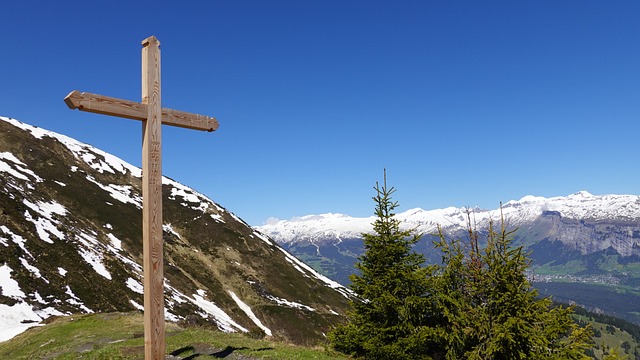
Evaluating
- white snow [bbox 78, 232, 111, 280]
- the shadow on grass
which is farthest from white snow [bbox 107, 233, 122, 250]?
the shadow on grass

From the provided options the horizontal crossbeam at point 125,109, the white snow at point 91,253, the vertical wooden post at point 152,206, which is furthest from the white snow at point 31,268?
the vertical wooden post at point 152,206

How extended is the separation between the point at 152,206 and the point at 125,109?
8.20 feet

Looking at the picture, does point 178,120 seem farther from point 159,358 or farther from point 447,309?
point 447,309

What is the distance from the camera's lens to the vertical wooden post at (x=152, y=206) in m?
10.8

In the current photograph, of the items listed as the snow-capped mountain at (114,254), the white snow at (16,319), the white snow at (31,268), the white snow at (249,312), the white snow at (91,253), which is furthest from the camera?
the white snow at (249,312)

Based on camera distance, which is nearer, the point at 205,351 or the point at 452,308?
the point at 205,351

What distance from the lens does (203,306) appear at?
7412 cm

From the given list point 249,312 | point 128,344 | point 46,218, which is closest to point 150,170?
point 128,344

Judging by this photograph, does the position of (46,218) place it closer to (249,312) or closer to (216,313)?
(216,313)

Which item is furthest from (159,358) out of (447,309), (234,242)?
(234,242)

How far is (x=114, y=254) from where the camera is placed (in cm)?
7450

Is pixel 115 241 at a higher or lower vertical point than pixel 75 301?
higher

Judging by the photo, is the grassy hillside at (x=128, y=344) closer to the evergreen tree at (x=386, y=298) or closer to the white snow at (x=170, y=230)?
the evergreen tree at (x=386, y=298)

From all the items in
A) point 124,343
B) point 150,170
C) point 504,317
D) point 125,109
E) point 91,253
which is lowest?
point 124,343
